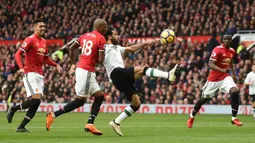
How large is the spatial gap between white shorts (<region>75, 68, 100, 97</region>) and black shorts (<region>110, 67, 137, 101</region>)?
1.79ft

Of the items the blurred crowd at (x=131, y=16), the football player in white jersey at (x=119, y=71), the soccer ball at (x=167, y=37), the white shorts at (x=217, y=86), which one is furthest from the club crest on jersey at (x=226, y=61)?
the blurred crowd at (x=131, y=16)

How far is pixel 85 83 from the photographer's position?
47.0 feet

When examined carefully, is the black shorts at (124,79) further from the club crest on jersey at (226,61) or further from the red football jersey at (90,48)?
the club crest on jersey at (226,61)

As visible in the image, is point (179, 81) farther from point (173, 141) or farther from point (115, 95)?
point (173, 141)

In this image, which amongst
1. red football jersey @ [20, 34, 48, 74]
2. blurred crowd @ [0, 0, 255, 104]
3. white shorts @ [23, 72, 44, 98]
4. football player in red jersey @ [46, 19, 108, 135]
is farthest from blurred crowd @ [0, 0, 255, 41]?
football player in red jersey @ [46, 19, 108, 135]

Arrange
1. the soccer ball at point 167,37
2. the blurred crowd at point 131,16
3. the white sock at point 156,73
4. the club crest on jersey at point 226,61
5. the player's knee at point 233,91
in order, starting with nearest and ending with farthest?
the white sock at point 156,73 → the soccer ball at point 167,37 → the player's knee at point 233,91 → the club crest on jersey at point 226,61 → the blurred crowd at point 131,16

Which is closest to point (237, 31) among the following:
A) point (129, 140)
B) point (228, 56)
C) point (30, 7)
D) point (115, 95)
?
point (115, 95)

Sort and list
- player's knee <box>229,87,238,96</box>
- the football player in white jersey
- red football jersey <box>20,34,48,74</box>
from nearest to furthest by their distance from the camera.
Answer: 1. the football player in white jersey
2. red football jersey <box>20,34,48,74</box>
3. player's knee <box>229,87,238,96</box>

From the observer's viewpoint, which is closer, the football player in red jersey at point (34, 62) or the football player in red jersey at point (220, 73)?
the football player in red jersey at point (34, 62)

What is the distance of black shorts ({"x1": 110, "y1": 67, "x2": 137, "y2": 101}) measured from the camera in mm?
13734

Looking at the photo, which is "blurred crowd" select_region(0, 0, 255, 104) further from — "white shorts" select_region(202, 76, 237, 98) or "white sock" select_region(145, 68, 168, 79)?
"white sock" select_region(145, 68, 168, 79)

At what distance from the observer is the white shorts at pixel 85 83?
1430 cm

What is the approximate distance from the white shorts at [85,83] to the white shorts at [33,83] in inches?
60.2

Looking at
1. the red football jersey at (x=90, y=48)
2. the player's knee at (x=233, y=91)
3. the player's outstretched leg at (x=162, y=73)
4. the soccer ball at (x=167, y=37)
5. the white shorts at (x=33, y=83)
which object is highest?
the soccer ball at (x=167, y=37)
